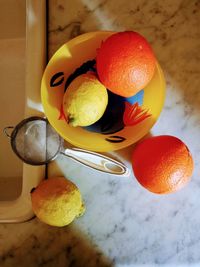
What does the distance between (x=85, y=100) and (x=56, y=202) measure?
0.19m

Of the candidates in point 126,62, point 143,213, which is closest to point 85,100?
point 126,62

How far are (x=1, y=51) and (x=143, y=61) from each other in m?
0.62

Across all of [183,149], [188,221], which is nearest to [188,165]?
[183,149]

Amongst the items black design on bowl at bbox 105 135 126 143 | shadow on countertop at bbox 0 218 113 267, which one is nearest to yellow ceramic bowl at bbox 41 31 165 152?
black design on bowl at bbox 105 135 126 143

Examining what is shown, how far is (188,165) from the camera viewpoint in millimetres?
631

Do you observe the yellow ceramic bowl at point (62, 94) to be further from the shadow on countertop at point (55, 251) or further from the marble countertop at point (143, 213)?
the shadow on countertop at point (55, 251)

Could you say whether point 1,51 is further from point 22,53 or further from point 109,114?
point 109,114

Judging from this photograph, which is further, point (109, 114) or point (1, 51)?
point (1, 51)

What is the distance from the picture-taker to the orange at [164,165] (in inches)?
24.3

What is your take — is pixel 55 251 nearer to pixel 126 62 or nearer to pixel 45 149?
pixel 45 149

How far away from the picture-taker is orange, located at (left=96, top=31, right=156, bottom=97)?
594 mm

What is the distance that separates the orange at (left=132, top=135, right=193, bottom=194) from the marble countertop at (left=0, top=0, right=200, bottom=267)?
0.08m

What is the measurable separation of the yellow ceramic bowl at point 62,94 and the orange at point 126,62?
0.08 meters

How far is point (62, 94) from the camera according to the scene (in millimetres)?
708
